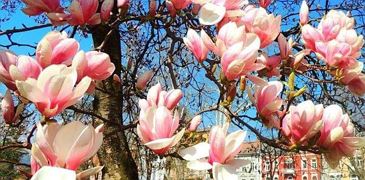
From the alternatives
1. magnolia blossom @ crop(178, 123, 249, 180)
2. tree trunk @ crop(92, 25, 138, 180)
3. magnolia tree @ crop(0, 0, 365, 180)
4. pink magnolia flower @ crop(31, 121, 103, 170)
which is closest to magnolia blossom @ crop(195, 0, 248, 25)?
magnolia tree @ crop(0, 0, 365, 180)

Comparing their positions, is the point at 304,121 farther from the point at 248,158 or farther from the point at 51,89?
the point at 51,89

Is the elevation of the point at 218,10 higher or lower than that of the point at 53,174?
higher

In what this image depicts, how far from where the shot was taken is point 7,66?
66cm

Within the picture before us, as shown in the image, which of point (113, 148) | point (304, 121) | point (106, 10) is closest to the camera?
point (304, 121)

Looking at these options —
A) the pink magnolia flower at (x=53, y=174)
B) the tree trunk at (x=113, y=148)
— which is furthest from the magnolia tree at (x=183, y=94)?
the tree trunk at (x=113, y=148)

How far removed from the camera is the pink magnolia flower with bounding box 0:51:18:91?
651mm

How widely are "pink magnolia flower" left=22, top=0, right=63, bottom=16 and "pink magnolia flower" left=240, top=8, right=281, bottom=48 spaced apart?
1.07 ft

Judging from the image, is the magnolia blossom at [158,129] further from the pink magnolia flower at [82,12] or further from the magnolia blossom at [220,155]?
the pink magnolia flower at [82,12]

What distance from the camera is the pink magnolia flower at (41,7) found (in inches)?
34.3

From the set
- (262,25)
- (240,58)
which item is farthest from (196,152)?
(262,25)

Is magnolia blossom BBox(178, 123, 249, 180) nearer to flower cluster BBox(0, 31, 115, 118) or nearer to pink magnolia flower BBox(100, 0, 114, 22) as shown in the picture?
flower cluster BBox(0, 31, 115, 118)

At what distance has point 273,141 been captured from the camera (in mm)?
800

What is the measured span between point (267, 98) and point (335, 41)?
7.8 inches

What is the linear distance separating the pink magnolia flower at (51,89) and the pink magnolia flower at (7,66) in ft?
0.27
